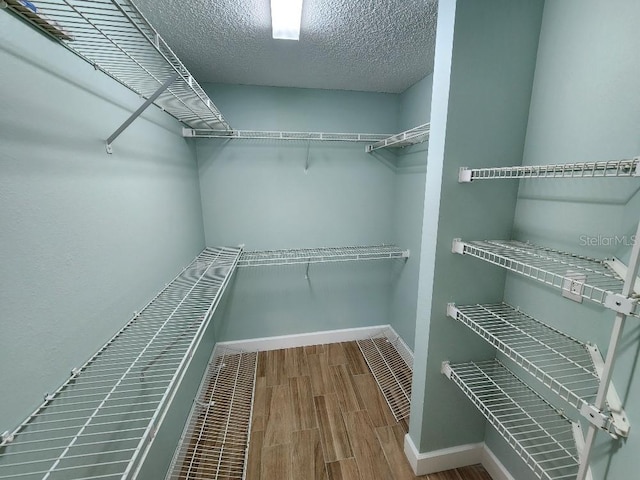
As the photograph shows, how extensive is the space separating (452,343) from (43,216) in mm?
1550

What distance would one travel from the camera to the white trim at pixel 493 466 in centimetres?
131

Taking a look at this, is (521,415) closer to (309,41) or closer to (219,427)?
(219,427)

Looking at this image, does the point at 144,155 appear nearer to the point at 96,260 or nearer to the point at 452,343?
the point at 96,260

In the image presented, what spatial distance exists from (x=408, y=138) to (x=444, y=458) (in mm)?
1775

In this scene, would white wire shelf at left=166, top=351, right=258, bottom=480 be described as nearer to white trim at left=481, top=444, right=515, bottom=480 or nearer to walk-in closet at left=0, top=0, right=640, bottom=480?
walk-in closet at left=0, top=0, right=640, bottom=480

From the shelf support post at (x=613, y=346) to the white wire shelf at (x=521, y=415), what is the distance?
0.95 ft

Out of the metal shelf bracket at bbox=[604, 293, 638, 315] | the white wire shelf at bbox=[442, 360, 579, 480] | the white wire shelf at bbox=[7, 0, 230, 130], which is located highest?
the white wire shelf at bbox=[7, 0, 230, 130]

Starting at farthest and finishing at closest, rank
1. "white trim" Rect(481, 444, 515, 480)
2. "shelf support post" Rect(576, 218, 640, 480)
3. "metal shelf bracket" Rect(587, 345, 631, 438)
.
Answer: "white trim" Rect(481, 444, 515, 480), "metal shelf bracket" Rect(587, 345, 631, 438), "shelf support post" Rect(576, 218, 640, 480)

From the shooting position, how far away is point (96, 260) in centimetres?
85

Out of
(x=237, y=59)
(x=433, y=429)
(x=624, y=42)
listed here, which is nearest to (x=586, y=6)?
(x=624, y=42)

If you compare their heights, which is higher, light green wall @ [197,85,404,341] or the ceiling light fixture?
the ceiling light fixture

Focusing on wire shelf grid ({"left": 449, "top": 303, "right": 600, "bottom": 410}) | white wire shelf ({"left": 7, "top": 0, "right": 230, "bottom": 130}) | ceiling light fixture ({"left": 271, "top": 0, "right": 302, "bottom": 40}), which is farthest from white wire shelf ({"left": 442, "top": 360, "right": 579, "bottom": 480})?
ceiling light fixture ({"left": 271, "top": 0, "right": 302, "bottom": 40})

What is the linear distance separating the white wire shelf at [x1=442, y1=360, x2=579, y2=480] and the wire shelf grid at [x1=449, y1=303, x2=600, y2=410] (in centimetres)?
17

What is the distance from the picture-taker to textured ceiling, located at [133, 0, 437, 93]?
1.10 metres
